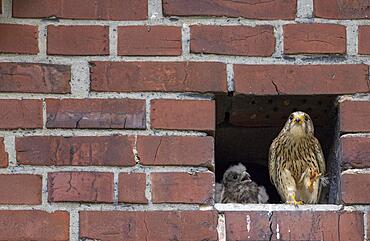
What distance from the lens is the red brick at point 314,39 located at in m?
2.70

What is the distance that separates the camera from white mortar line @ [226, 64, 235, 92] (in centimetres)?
267

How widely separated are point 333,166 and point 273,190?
51 cm

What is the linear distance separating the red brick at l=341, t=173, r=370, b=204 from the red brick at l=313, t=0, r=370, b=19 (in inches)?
15.7

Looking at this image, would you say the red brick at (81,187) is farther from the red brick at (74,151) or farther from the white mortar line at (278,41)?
the white mortar line at (278,41)

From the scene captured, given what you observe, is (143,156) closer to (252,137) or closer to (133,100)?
(133,100)

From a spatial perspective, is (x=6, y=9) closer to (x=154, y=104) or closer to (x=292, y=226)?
(x=154, y=104)

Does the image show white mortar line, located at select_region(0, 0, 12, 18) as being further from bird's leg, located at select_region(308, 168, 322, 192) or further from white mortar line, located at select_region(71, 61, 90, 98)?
bird's leg, located at select_region(308, 168, 322, 192)

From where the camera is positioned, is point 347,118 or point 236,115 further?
point 236,115

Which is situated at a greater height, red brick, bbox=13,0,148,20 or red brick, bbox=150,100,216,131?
red brick, bbox=13,0,148,20

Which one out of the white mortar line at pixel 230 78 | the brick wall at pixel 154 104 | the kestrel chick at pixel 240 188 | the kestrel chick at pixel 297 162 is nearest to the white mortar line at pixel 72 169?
A: the brick wall at pixel 154 104

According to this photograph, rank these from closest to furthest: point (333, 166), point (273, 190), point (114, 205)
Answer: point (114, 205) → point (333, 166) → point (273, 190)

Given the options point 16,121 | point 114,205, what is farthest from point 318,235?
point 16,121

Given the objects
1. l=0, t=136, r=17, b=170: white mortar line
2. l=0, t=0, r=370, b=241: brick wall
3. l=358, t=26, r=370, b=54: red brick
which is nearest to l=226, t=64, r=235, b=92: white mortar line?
l=0, t=0, r=370, b=241: brick wall

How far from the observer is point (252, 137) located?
3.06 metres
